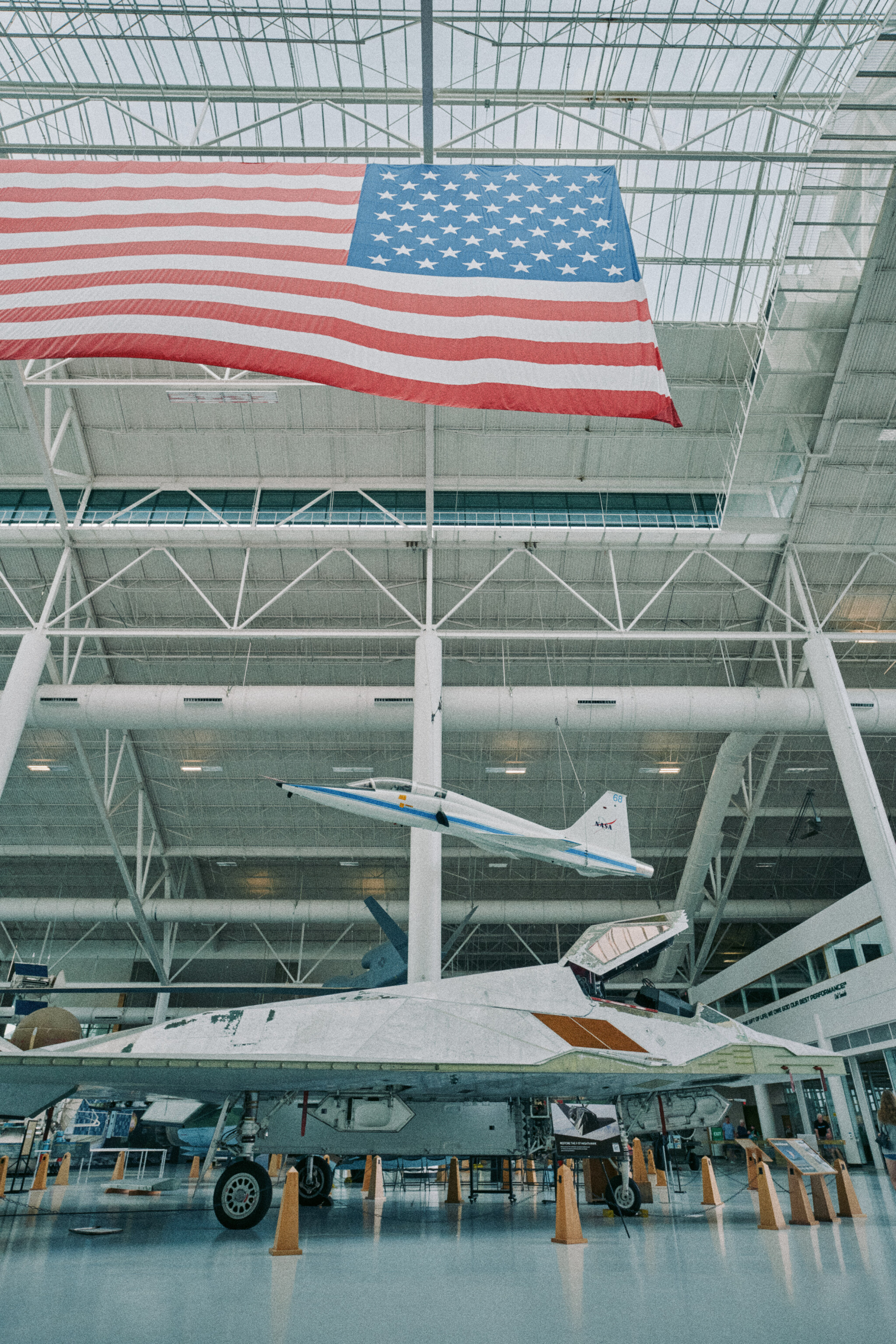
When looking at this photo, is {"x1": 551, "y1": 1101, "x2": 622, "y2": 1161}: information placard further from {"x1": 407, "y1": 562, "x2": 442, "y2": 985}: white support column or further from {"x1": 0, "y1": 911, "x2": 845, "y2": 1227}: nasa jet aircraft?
{"x1": 407, "y1": 562, "x2": 442, "y2": 985}: white support column

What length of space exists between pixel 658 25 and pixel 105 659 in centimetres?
2401

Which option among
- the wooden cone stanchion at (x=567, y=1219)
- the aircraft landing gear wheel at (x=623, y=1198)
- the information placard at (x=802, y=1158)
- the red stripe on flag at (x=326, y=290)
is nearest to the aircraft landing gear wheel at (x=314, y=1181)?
the aircraft landing gear wheel at (x=623, y=1198)

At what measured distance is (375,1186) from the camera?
15.4 m

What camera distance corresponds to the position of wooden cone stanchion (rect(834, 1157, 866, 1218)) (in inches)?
416

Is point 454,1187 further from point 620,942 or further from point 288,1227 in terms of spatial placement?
point 288,1227

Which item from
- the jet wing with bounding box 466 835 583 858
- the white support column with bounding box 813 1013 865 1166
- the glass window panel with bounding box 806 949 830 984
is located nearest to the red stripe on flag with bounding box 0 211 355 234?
the jet wing with bounding box 466 835 583 858

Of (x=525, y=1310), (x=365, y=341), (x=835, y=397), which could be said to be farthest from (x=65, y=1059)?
(x=835, y=397)

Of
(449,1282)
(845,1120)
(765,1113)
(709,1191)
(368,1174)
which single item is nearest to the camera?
(449,1282)

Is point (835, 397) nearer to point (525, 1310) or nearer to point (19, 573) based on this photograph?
point (525, 1310)

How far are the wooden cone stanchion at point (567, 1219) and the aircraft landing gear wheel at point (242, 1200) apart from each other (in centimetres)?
371

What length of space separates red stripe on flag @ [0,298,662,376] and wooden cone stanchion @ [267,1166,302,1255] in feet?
27.8

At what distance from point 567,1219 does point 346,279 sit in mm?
10776

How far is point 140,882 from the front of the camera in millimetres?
29453

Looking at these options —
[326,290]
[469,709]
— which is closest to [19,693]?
[469,709]
